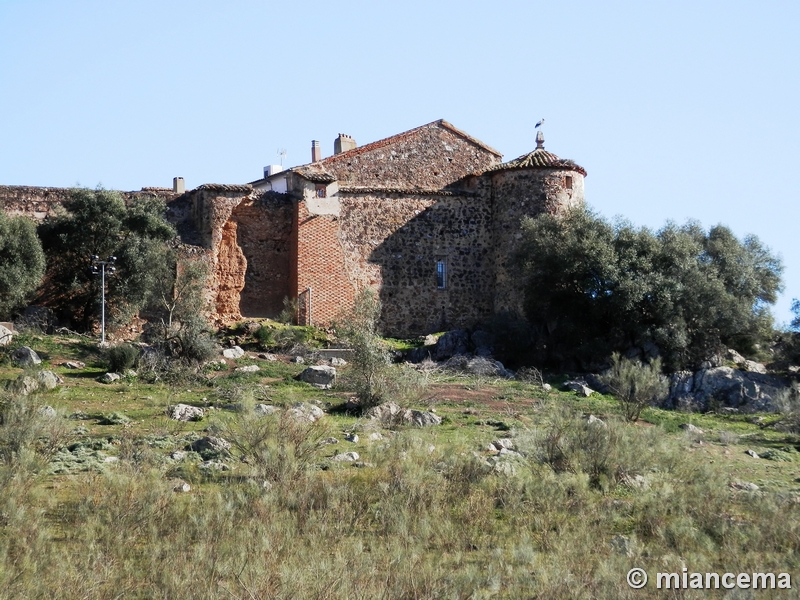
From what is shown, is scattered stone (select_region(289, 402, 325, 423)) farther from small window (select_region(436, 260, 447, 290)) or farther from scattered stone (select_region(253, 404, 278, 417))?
small window (select_region(436, 260, 447, 290))

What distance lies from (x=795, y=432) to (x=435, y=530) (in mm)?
12884

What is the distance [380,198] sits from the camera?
133 feet

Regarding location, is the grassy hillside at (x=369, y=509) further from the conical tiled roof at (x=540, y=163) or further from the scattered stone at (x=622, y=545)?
the conical tiled roof at (x=540, y=163)

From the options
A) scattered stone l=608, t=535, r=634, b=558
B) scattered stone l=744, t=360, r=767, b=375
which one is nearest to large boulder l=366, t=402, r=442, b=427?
scattered stone l=608, t=535, r=634, b=558

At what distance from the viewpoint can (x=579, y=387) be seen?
104 feet

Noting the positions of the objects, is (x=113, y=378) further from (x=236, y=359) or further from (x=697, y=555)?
(x=697, y=555)

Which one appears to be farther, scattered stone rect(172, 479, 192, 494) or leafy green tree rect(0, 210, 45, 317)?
leafy green tree rect(0, 210, 45, 317)

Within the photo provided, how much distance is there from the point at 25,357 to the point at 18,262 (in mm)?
5312

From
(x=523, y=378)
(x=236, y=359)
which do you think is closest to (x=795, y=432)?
(x=523, y=378)

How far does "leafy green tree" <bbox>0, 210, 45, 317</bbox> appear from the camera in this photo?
32.7m

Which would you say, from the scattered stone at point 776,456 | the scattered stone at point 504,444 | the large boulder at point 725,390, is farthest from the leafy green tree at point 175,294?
the scattered stone at point 776,456

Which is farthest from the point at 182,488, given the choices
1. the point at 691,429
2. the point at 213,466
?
the point at 691,429

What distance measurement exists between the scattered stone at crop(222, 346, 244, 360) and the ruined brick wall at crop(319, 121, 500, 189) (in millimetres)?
8837

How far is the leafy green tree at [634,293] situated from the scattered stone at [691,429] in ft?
22.5
